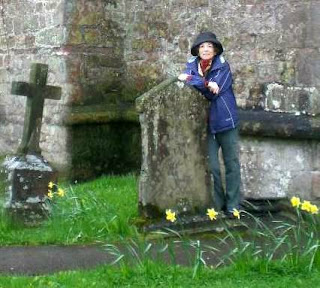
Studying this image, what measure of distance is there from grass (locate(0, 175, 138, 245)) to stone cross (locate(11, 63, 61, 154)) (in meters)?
0.59

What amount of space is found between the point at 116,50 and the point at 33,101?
11.4ft

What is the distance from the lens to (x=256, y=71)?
9.38m

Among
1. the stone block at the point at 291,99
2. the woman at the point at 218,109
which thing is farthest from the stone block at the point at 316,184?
the woman at the point at 218,109

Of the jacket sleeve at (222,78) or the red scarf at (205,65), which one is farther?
the red scarf at (205,65)

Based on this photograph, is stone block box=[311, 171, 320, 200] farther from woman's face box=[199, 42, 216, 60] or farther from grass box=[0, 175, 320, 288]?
woman's face box=[199, 42, 216, 60]

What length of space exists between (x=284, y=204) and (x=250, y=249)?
2.81 metres

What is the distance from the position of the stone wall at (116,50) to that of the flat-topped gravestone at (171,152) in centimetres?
180

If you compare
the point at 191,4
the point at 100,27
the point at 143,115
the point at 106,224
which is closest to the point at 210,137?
the point at 143,115

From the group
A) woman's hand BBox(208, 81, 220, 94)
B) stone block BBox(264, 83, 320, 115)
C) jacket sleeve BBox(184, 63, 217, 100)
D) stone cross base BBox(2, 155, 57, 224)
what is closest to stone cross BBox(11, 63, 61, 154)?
stone cross base BBox(2, 155, 57, 224)

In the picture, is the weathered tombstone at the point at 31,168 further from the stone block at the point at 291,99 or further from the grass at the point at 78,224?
the stone block at the point at 291,99

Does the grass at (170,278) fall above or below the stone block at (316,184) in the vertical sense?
below

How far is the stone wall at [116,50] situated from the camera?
9297 millimetres

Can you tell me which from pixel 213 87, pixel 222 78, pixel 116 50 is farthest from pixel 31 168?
pixel 116 50

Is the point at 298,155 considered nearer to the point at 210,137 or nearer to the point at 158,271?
the point at 210,137
